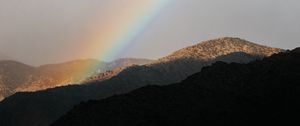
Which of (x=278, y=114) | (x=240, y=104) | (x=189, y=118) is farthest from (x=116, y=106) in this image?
(x=278, y=114)

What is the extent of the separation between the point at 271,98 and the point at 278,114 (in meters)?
4.52

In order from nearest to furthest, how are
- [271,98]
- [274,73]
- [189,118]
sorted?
[189,118]
[271,98]
[274,73]

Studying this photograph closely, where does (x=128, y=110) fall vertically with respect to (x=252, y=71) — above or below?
below

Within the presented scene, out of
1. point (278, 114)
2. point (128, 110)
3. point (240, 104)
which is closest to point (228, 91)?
point (240, 104)

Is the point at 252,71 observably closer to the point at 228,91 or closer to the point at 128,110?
the point at 228,91

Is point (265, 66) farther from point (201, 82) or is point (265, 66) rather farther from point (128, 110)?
point (128, 110)

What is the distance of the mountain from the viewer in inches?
3221

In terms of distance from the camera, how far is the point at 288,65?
317 ft

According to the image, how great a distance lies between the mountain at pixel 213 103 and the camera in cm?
8181

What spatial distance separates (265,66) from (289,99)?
14.3 m

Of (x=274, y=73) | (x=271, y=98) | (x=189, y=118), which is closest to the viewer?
(x=189, y=118)

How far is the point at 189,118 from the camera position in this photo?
8125 centimetres

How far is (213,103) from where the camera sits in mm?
85938

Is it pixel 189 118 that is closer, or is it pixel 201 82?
pixel 189 118
